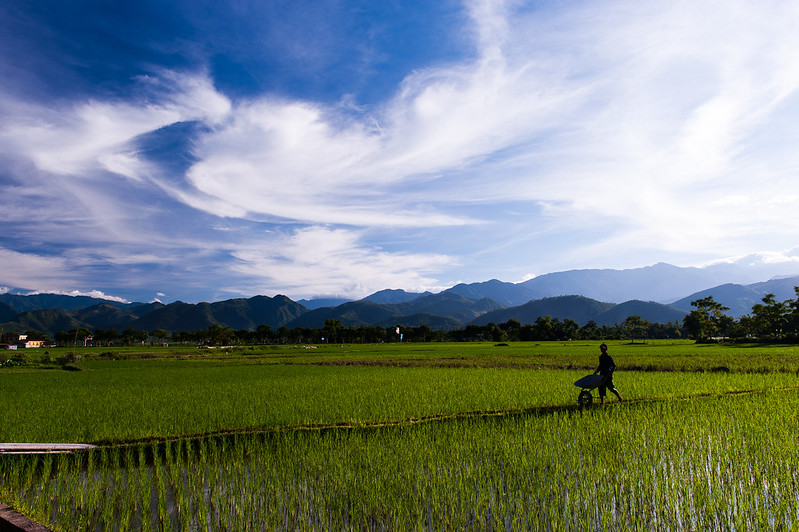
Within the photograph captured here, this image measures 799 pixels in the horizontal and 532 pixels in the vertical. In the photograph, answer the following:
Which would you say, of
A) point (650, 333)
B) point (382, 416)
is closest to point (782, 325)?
point (650, 333)

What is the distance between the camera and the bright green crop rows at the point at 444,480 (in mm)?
4215

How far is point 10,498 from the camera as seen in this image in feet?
15.5

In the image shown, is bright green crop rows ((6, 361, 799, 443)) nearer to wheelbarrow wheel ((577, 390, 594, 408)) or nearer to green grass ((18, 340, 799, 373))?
wheelbarrow wheel ((577, 390, 594, 408))

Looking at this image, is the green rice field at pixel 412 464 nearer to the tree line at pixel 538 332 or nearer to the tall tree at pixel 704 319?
the tree line at pixel 538 332

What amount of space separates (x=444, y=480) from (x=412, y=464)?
862mm

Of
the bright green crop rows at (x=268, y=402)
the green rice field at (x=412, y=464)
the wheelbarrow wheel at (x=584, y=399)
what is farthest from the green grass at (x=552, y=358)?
the wheelbarrow wheel at (x=584, y=399)

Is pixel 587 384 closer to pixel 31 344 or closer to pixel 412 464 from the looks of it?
pixel 412 464

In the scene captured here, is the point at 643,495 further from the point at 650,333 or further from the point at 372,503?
the point at 650,333

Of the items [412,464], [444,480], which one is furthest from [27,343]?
[444,480]

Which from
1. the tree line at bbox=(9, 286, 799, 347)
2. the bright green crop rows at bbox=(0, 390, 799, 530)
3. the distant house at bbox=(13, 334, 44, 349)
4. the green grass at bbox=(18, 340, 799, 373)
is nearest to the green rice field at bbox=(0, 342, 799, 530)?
the bright green crop rows at bbox=(0, 390, 799, 530)

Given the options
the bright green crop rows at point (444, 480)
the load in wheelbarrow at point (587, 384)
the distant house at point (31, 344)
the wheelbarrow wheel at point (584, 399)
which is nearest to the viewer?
the bright green crop rows at point (444, 480)

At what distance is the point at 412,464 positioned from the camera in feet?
19.1

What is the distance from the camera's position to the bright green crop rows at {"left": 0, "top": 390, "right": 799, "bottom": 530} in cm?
421

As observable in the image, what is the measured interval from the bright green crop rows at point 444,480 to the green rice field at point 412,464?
28 mm
